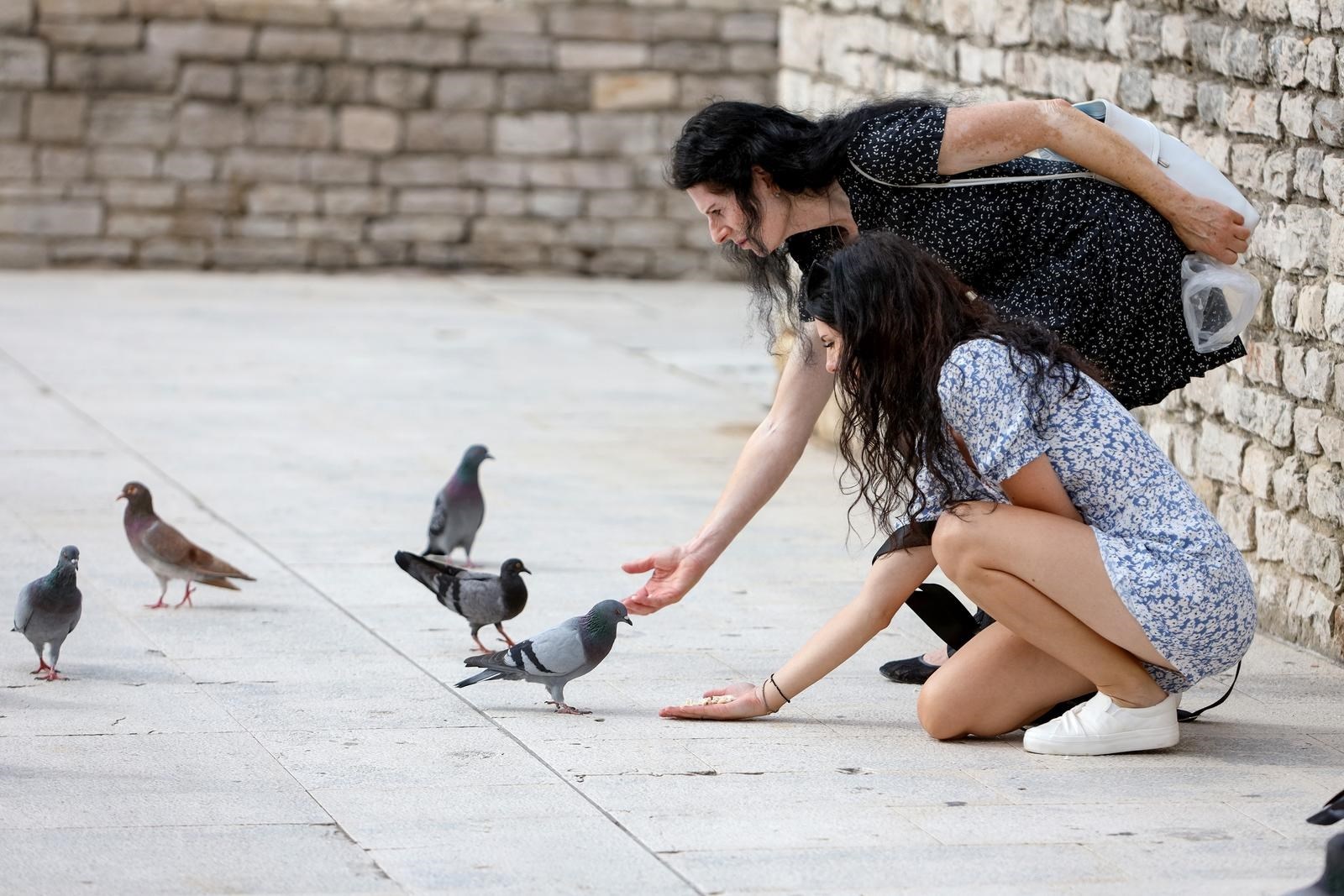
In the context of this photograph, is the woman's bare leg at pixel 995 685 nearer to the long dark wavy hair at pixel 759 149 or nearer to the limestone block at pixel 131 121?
the long dark wavy hair at pixel 759 149

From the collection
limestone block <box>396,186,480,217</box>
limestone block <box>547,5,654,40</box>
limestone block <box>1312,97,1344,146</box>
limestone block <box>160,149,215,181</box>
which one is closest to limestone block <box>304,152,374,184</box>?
limestone block <box>396,186,480,217</box>

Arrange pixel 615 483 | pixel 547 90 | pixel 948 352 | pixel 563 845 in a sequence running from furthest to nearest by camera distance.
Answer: pixel 547 90
pixel 615 483
pixel 948 352
pixel 563 845

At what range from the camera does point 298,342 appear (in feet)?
35.0

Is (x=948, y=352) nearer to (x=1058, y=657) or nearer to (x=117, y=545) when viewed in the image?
(x=1058, y=657)

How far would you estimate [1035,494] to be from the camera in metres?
3.84

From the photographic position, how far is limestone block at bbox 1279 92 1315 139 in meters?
4.96

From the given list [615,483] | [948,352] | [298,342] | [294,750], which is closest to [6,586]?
[294,750]

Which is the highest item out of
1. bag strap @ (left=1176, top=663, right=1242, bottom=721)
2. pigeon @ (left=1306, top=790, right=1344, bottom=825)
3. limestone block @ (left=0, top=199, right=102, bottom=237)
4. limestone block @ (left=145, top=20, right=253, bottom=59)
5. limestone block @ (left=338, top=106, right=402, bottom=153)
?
limestone block @ (left=145, top=20, right=253, bottom=59)

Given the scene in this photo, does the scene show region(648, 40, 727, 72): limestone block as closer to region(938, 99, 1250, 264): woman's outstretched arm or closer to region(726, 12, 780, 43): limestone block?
region(726, 12, 780, 43): limestone block

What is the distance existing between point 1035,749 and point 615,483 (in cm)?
343

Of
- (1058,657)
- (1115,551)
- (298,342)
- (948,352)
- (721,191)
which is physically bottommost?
(298,342)

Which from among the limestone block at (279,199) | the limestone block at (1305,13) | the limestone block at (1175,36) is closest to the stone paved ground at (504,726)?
the limestone block at (1305,13)

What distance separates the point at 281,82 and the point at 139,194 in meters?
1.31

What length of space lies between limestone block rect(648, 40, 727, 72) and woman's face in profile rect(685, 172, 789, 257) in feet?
34.0
